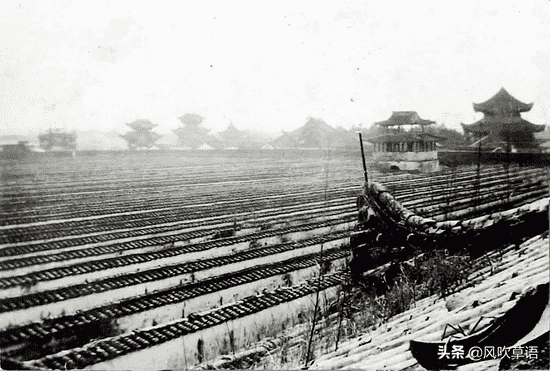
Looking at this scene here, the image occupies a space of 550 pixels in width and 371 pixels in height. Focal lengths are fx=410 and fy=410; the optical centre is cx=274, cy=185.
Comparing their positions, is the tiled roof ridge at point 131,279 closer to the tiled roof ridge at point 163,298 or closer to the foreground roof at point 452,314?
the tiled roof ridge at point 163,298

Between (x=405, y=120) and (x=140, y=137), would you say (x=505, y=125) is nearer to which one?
(x=405, y=120)

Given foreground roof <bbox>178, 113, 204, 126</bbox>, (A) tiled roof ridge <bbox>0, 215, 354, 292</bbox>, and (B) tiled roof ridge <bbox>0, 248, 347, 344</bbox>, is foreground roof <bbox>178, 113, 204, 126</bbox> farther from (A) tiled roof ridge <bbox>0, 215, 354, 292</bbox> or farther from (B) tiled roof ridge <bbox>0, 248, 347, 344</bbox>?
(B) tiled roof ridge <bbox>0, 248, 347, 344</bbox>

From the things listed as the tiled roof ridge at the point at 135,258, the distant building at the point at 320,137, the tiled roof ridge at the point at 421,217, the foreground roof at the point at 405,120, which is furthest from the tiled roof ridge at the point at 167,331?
the distant building at the point at 320,137

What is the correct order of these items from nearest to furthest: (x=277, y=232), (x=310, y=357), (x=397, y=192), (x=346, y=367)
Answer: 1. (x=346, y=367)
2. (x=310, y=357)
3. (x=277, y=232)
4. (x=397, y=192)

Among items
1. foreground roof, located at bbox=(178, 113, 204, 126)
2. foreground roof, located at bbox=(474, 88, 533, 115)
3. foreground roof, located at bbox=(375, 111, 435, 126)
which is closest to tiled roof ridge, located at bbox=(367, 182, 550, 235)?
foreground roof, located at bbox=(375, 111, 435, 126)

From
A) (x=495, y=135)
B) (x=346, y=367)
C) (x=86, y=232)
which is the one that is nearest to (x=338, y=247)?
(x=346, y=367)

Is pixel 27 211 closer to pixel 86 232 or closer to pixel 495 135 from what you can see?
pixel 86 232
